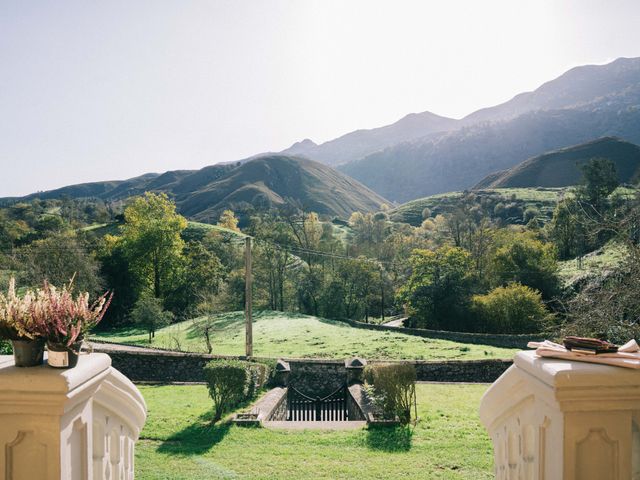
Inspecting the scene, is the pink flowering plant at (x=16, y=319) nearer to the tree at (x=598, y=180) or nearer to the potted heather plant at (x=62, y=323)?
the potted heather plant at (x=62, y=323)

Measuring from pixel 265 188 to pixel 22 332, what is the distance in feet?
447

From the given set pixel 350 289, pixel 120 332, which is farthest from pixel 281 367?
pixel 350 289

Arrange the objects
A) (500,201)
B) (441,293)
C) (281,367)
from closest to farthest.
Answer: (281,367) → (441,293) → (500,201)

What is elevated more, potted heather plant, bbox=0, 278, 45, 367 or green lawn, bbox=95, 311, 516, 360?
potted heather plant, bbox=0, 278, 45, 367

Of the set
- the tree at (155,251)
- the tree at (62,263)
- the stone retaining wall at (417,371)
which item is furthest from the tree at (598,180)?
the tree at (62,263)

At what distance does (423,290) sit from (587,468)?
33.3 metres

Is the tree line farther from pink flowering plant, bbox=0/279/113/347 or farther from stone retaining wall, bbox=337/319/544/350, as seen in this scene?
pink flowering plant, bbox=0/279/113/347

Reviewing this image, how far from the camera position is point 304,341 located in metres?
28.1

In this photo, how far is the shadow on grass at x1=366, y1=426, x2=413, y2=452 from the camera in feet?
29.2

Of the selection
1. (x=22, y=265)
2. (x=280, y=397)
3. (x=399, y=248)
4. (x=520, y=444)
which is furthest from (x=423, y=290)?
(x=520, y=444)

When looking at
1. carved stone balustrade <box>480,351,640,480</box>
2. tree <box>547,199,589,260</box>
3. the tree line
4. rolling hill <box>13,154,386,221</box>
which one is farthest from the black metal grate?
rolling hill <box>13,154,386,221</box>

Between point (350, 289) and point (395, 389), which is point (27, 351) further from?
point (350, 289)

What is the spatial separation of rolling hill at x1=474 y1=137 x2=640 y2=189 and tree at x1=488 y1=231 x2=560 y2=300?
77.5 meters

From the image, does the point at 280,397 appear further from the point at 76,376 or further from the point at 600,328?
the point at 76,376
